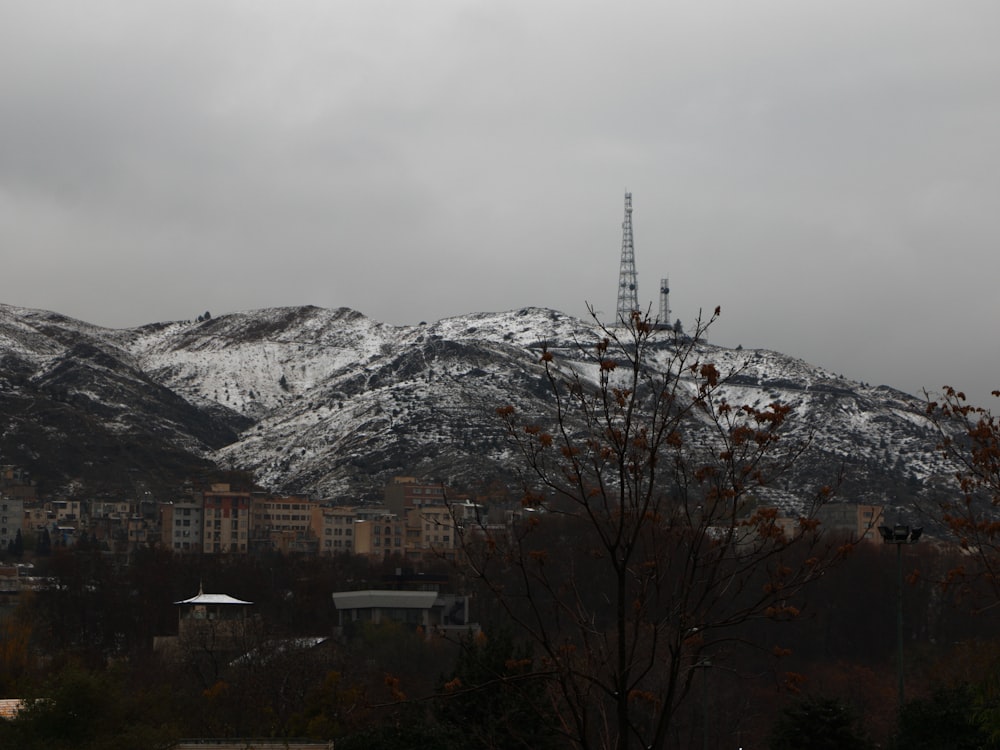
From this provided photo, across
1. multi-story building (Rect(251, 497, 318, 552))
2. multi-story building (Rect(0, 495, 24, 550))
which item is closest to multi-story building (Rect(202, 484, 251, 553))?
multi-story building (Rect(251, 497, 318, 552))

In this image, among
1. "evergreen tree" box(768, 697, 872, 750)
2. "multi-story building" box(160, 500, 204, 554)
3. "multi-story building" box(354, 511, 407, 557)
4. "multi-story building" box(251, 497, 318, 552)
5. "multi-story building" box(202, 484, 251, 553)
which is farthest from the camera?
"multi-story building" box(251, 497, 318, 552)

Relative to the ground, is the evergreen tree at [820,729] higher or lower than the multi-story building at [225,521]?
lower

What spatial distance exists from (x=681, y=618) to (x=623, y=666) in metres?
0.64

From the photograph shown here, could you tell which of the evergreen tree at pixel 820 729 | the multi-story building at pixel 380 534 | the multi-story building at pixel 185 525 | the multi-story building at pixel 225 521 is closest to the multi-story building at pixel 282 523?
the multi-story building at pixel 225 521

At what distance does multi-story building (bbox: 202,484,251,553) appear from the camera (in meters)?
167

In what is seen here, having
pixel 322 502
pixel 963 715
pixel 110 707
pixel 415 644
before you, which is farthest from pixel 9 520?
pixel 963 715

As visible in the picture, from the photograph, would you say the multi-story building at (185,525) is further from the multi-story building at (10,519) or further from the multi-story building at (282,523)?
the multi-story building at (10,519)

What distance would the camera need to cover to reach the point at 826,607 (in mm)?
104312

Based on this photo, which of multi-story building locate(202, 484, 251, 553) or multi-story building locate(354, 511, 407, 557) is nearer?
multi-story building locate(354, 511, 407, 557)

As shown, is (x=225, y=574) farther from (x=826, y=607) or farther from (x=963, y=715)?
(x=963, y=715)

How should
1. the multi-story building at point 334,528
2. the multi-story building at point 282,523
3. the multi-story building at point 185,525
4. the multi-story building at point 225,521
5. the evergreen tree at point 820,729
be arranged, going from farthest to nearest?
the multi-story building at point 334,528 < the multi-story building at point 282,523 < the multi-story building at point 185,525 < the multi-story building at point 225,521 < the evergreen tree at point 820,729

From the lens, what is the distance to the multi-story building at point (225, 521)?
167125 millimetres

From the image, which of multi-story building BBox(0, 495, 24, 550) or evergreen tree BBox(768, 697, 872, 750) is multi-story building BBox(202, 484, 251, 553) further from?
evergreen tree BBox(768, 697, 872, 750)

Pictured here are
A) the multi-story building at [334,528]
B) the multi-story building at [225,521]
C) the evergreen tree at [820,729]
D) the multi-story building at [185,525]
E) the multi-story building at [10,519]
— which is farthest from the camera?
the multi-story building at [10,519]
